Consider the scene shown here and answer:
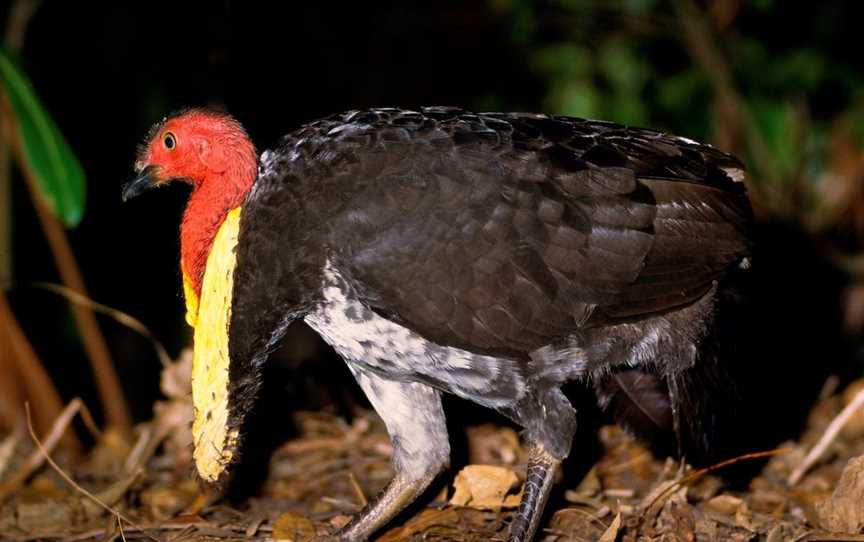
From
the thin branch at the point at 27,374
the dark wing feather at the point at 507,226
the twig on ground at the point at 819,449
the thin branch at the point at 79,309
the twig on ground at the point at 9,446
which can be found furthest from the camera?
the thin branch at the point at 79,309

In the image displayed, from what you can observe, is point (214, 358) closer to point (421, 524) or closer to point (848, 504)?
point (421, 524)

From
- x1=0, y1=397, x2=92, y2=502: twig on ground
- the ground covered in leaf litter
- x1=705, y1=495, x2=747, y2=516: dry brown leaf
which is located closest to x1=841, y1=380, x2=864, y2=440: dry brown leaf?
the ground covered in leaf litter

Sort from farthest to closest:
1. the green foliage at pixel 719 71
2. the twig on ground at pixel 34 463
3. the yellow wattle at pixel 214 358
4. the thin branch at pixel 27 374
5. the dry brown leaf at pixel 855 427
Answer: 1. the green foliage at pixel 719 71
2. the thin branch at pixel 27 374
3. the dry brown leaf at pixel 855 427
4. the twig on ground at pixel 34 463
5. the yellow wattle at pixel 214 358

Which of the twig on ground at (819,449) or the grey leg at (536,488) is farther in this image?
the twig on ground at (819,449)

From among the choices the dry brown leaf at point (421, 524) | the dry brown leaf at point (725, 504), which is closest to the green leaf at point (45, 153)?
the dry brown leaf at point (421, 524)

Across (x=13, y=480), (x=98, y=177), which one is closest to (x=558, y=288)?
(x=13, y=480)

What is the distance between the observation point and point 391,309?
2.85m

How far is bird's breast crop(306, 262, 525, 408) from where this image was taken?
290cm

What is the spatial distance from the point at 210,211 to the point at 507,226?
2.84ft

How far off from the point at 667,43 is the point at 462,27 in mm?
1134

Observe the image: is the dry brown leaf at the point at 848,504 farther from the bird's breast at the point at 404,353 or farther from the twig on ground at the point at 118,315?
the twig on ground at the point at 118,315

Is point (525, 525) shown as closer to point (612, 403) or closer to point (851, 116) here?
point (612, 403)

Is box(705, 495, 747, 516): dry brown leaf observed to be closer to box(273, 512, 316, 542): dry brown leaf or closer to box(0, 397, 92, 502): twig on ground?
box(273, 512, 316, 542): dry brown leaf

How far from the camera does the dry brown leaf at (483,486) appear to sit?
3203mm
